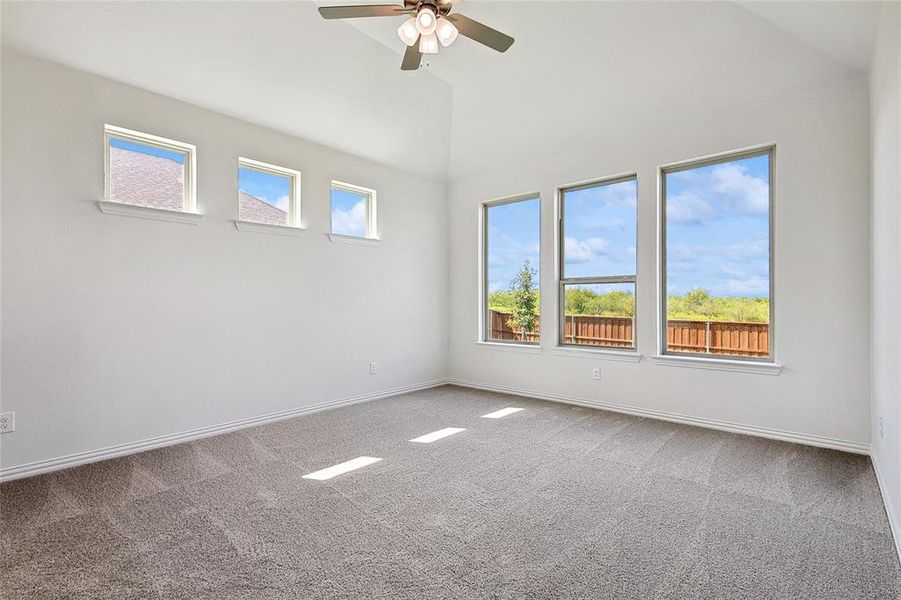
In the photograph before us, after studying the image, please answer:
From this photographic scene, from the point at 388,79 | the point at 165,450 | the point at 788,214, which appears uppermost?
the point at 388,79

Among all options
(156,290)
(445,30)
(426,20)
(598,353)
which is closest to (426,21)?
(426,20)

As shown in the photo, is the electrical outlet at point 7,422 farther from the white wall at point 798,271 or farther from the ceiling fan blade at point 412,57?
the white wall at point 798,271

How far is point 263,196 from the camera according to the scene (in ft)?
13.4

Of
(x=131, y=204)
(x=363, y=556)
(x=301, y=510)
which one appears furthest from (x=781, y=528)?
(x=131, y=204)

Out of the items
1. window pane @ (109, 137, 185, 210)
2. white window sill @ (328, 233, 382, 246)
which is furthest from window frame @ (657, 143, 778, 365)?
window pane @ (109, 137, 185, 210)

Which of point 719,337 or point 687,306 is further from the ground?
point 687,306

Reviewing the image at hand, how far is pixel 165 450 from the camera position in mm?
3275

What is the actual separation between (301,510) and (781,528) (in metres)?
2.39

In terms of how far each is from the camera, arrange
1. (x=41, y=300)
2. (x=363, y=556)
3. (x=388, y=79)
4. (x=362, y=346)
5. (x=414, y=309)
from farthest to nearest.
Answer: (x=414, y=309) < (x=362, y=346) < (x=388, y=79) < (x=41, y=300) < (x=363, y=556)

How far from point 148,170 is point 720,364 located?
4859mm

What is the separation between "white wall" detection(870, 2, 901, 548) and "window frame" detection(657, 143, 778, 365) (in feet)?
2.19

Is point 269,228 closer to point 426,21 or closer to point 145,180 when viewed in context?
point 145,180

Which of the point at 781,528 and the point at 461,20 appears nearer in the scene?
the point at 781,528

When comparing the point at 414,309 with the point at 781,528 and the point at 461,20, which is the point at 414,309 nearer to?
the point at 461,20
